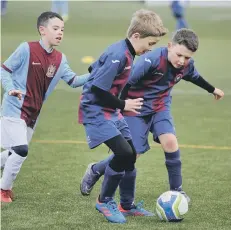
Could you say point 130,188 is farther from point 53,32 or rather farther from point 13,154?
point 53,32

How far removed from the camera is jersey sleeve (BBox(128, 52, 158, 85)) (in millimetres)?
6590

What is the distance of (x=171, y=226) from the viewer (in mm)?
5844

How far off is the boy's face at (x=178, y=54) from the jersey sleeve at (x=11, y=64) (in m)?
1.25

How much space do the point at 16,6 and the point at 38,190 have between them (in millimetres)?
25642

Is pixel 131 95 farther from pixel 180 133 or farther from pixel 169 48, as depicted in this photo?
pixel 180 133

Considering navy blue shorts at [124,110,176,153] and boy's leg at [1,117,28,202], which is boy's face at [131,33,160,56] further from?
boy's leg at [1,117,28,202]

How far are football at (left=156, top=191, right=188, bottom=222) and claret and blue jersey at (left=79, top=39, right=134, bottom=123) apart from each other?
0.75 m

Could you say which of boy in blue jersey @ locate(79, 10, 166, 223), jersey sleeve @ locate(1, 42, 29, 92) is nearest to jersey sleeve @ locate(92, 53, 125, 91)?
boy in blue jersey @ locate(79, 10, 166, 223)

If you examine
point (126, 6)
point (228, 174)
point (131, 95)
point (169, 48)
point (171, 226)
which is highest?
point (169, 48)

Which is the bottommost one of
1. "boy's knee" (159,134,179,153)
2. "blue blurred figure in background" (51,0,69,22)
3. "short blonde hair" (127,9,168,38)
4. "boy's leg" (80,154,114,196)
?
"blue blurred figure in background" (51,0,69,22)

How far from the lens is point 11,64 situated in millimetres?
6762

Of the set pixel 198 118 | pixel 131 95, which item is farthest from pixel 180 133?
pixel 131 95

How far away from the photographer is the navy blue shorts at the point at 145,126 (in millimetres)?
6699

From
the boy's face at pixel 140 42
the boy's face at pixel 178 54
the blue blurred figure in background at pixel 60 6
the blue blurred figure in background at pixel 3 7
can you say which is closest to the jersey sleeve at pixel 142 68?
the boy's face at pixel 178 54
